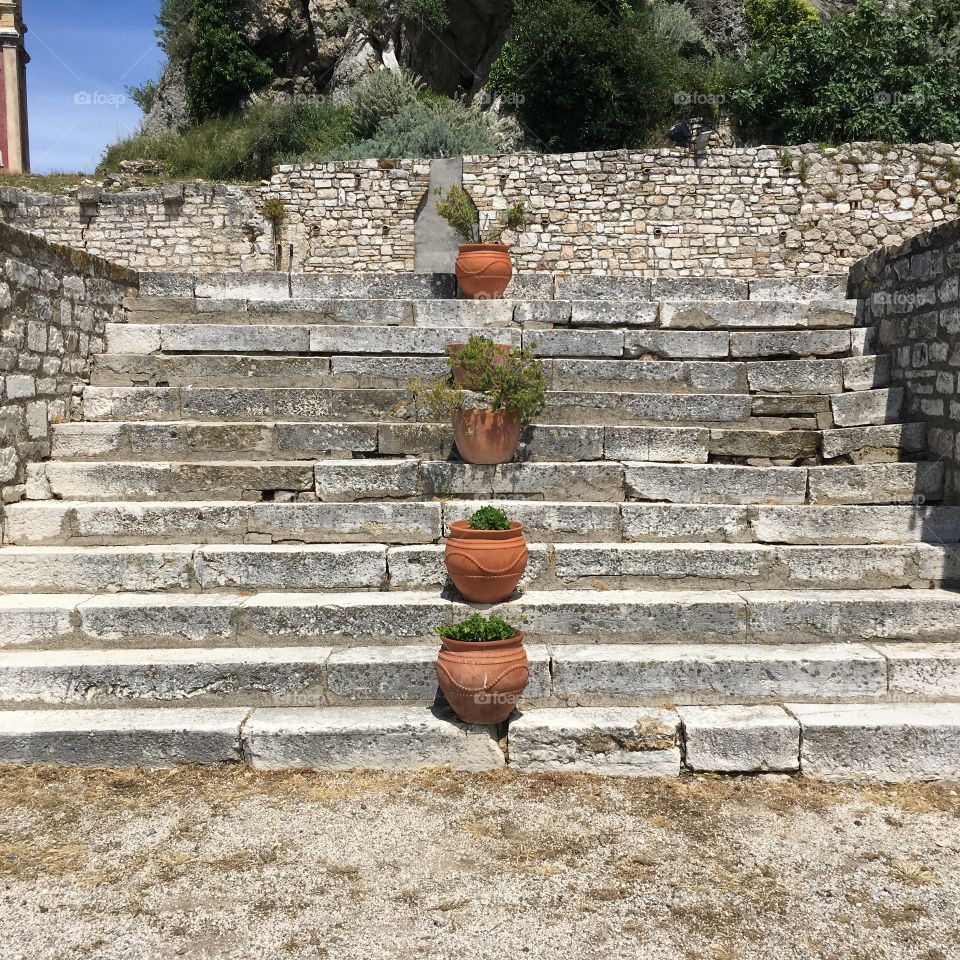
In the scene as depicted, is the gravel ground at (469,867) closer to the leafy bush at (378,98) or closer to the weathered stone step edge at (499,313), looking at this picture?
the weathered stone step edge at (499,313)

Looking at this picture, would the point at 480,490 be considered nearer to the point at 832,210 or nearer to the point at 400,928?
the point at 400,928

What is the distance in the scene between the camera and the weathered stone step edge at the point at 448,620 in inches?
170

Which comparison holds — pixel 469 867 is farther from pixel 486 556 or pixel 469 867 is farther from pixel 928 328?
pixel 928 328

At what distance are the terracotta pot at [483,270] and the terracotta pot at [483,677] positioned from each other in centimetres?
400

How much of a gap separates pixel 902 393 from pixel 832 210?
7381 millimetres

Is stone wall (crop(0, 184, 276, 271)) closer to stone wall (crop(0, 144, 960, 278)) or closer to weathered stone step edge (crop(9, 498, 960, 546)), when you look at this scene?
stone wall (crop(0, 144, 960, 278))

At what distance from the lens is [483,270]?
6953mm

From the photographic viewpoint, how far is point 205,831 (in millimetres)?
3283

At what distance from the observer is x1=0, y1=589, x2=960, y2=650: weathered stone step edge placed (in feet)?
14.2

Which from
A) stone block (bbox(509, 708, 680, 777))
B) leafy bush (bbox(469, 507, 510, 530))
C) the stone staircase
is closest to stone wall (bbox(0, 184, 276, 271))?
the stone staircase

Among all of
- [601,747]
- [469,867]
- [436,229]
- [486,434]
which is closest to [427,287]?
[486,434]

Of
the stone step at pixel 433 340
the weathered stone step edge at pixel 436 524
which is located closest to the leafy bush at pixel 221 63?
the stone step at pixel 433 340

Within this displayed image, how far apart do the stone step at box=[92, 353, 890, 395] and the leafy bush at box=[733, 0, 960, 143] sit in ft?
30.9

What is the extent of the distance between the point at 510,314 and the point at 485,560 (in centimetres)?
320
